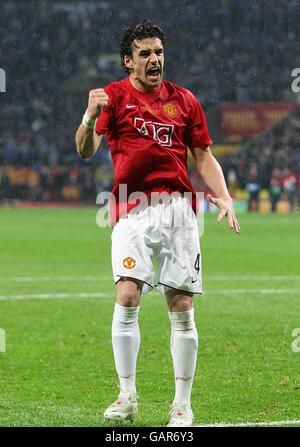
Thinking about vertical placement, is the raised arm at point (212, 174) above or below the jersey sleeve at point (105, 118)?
below

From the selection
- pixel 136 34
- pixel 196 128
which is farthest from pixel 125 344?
pixel 136 34

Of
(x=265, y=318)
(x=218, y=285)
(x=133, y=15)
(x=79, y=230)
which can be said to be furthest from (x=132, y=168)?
(x=133, y=15)

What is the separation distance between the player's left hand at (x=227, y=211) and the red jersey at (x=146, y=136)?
0.21 meters

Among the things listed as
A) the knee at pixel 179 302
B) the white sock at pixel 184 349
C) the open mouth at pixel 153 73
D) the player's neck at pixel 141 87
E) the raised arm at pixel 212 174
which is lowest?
the white sock at pixel 184 349

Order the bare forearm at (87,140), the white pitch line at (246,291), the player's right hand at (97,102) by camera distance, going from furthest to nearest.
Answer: the white pitch line at (246,291), the bare forearm at (87,140), the player's right hand at (97,102)

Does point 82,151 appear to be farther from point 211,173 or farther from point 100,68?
point 100,68

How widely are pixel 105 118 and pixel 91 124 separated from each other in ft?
0.66

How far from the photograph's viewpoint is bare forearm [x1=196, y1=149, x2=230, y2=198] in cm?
655

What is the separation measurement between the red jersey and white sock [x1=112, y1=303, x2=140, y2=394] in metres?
0.64

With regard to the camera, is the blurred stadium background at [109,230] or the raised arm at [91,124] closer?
the raised arm at [91,124]

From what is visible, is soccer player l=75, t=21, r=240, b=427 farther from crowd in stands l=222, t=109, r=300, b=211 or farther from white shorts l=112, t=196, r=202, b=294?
crowd in stands l=222, t=109, r=300, b=211

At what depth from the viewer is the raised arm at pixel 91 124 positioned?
234 inches

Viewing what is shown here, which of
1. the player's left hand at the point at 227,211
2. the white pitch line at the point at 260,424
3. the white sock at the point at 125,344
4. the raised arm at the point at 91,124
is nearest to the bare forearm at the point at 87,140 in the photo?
the raised arm at the point at 91,124

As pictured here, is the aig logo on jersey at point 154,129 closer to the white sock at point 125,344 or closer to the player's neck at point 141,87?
the player's neck at point 141,87
